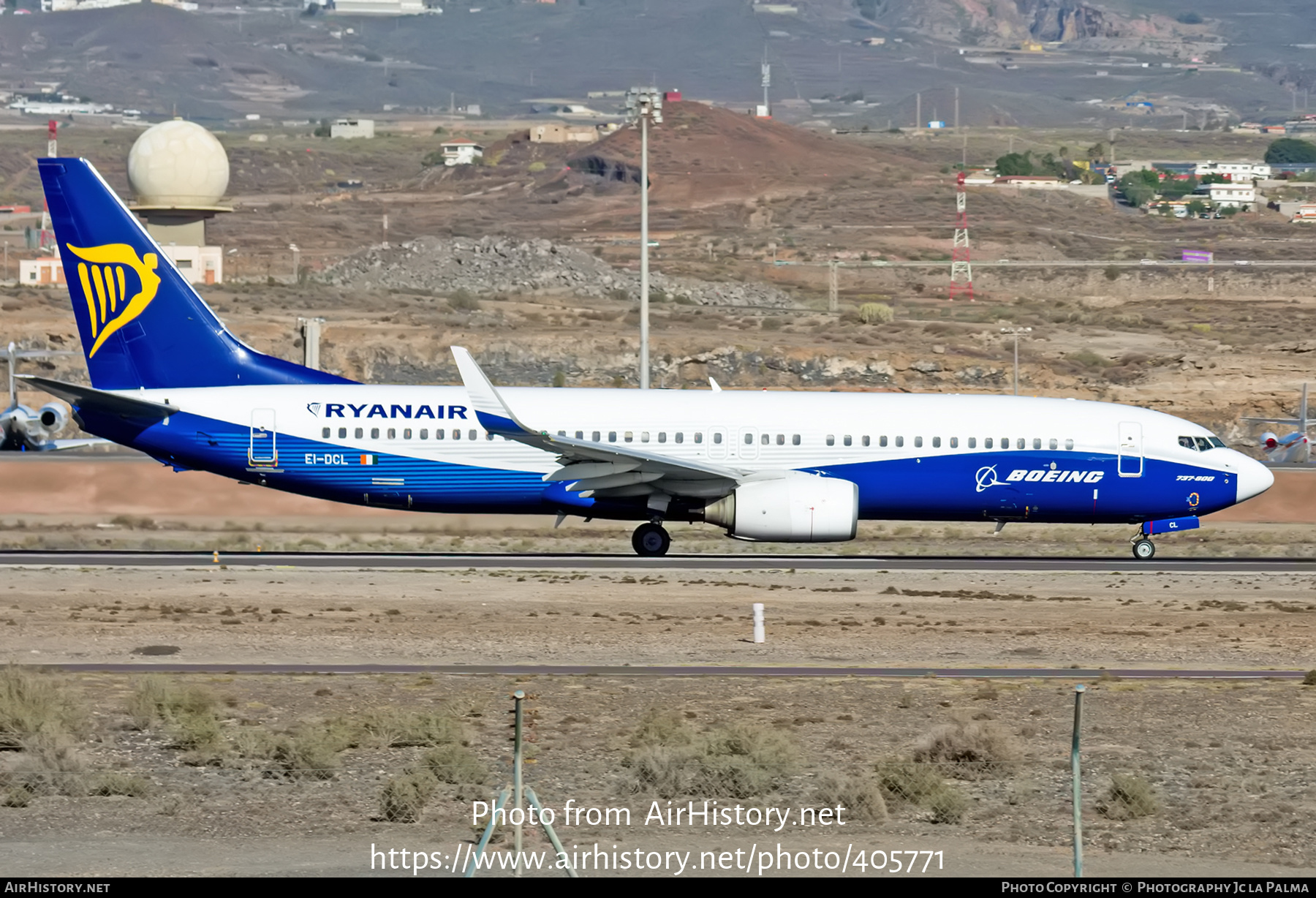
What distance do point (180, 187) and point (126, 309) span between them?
200ft

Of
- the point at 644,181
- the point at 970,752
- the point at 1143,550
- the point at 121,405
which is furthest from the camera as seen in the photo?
the point at 644,181

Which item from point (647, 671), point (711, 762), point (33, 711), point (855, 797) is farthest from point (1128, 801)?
point (33, 711)

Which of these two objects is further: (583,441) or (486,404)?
(583,441)

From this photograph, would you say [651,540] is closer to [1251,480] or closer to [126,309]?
[126,309]

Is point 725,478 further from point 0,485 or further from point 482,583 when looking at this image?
point 0,485

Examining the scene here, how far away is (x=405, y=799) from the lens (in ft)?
56.0

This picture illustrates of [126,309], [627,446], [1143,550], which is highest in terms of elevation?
[126,309]

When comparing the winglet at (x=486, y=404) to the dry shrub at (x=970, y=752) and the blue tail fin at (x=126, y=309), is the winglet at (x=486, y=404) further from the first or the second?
the dry shrub at (x=970, y=752)

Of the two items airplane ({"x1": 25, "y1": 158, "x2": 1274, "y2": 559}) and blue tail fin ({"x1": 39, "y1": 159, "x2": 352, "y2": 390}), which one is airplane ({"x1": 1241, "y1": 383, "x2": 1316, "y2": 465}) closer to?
airplane ({"x1": 25, "y1": 158, "x2": 1274, "y2": 559})

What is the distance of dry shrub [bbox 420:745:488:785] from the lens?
725 inches

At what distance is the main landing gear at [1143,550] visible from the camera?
4019 centimetres

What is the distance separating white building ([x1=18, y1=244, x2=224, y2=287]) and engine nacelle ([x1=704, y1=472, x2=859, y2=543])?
2471 inches

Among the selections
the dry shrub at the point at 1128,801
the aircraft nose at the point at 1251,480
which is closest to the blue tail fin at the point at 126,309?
the aircraft nose at the point at 1251,480

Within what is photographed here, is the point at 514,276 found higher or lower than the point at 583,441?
higher
